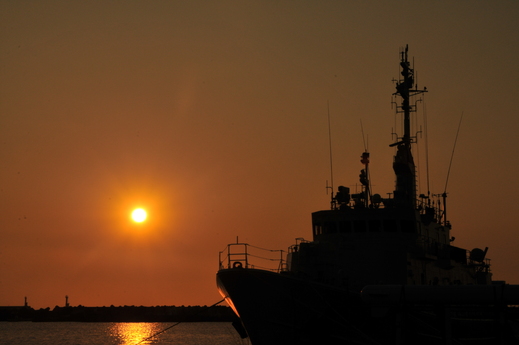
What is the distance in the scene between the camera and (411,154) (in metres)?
46.2

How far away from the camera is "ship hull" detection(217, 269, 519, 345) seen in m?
34.0

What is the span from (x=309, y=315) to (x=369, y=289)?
13.6 feet

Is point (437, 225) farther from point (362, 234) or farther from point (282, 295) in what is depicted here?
point (282, 295)

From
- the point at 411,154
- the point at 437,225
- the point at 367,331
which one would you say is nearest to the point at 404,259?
the point at 367,331

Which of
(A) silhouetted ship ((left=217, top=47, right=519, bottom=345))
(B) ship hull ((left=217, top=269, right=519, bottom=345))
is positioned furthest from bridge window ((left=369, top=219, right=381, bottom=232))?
(B) ship hull ((left=217, top=269, right=519, bottom=345))

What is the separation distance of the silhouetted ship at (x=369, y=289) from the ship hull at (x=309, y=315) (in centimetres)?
4

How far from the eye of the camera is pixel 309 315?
34750 millimetres

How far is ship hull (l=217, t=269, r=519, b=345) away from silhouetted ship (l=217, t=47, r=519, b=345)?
0.14ft

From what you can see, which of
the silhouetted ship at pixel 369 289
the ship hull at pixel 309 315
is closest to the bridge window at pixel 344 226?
the silhouetted ship at pixel 369 289

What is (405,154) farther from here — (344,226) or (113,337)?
(113,337)

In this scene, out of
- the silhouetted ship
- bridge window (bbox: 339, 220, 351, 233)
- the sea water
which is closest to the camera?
the silhouetted ship

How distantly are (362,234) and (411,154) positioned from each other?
9528 millimetres

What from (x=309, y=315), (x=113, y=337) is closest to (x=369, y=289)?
(x=309, y=315)

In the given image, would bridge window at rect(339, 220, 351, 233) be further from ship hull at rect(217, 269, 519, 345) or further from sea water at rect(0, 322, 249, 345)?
sea water at rect(0, 322, 249, 345)
